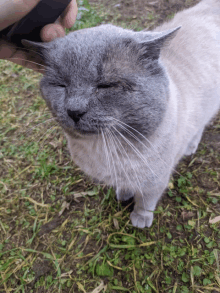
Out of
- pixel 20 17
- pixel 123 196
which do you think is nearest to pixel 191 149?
pixel 123 196

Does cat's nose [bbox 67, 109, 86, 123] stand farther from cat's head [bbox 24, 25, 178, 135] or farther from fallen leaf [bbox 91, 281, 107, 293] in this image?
fallen leaf [bbox 91, 281, 107, 293]

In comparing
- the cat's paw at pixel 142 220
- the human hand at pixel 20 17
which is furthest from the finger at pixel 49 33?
the cat's paw at pixel 142 220

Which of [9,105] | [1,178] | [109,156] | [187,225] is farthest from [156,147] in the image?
[9,105]

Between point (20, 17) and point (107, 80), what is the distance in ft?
1.82

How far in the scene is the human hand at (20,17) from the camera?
3.10 ft

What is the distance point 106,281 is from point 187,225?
26.4 inches

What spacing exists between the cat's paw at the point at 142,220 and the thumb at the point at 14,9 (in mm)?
1370

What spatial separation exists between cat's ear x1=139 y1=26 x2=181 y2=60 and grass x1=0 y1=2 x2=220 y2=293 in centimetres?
56

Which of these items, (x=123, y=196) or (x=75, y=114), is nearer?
(x=75, y=114)

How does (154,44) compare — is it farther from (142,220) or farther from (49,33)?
(142,220)

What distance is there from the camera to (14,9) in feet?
3.14

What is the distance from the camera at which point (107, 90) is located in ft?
2.77

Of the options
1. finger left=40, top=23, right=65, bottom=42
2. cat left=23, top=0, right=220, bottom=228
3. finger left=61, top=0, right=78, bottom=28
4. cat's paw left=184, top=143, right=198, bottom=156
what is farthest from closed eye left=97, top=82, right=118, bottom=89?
cat's paw left=184, top=143, right=198, bottom=156

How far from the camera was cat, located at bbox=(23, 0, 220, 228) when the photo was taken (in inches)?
33.0
